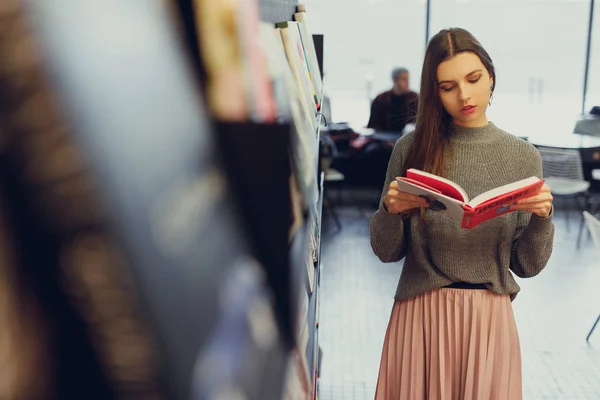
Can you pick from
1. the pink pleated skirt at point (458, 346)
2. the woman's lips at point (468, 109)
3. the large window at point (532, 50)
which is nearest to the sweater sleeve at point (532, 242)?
the pink pleated skirt at point (458, 346)

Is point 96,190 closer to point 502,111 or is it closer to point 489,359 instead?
point 489,359

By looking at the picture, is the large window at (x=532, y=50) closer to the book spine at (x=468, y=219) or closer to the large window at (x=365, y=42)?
the large window at (x=365, y=42)

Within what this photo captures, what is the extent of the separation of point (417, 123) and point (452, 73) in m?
0.17

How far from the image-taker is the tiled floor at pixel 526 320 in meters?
3.17

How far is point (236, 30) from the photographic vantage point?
43 cm

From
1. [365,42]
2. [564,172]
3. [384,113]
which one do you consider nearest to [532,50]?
[365,42]

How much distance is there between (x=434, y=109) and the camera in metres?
1.65

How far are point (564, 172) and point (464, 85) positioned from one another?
4.41 metres

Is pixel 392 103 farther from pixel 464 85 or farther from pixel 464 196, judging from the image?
pixel 464 196

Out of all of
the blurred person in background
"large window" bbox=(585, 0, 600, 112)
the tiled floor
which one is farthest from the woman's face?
"large window" bbox=(585, 0, 600, 112)

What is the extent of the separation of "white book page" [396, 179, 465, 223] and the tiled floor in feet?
5.93

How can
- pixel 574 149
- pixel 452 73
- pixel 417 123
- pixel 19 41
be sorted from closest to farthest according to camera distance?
pixel 19 41 < pixel 452 73 < pixel 417 123 < pixel 574 149

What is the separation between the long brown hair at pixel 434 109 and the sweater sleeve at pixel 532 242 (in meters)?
0.25

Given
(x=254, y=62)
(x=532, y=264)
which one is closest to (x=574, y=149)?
(x=532, y=264)
